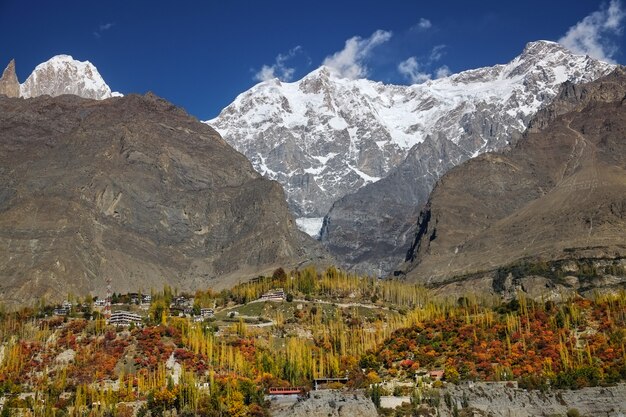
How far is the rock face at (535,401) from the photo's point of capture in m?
132

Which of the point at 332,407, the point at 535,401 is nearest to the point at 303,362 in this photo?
the point at 332,407

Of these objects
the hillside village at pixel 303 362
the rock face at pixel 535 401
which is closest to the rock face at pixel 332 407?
the hillside village at pixel 303 362

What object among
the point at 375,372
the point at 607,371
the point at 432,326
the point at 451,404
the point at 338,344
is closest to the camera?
the point at 451,404

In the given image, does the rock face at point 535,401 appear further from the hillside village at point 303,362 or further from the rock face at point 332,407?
the rock face at point 332,407

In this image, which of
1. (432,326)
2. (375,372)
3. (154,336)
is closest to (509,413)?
(375,372)

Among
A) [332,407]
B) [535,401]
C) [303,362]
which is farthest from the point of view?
[303,362]

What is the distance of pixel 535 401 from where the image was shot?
5285 inches

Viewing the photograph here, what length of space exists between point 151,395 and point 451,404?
46.4 m

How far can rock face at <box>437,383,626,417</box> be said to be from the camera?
132250 mm

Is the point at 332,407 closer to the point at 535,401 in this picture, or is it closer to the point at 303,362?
the point at 535,401

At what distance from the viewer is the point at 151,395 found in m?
145

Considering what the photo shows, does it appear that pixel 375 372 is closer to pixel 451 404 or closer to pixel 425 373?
pixel 425 373

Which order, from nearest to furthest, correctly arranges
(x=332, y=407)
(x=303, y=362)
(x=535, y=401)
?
(x=332, y=407) → (x=535, y=401) → (x=303, y=362)

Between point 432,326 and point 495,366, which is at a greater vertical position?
point 432,326
